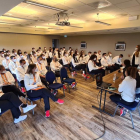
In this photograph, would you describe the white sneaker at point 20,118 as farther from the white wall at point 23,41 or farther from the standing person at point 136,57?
the white wall at point 23,41

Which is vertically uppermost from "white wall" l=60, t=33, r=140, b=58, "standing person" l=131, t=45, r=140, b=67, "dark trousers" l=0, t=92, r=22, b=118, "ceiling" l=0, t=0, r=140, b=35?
"ceiling" l=0, t=0, r=140, b=35

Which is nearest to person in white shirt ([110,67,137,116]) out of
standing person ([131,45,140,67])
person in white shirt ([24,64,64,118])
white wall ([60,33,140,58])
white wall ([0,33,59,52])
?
person in white shirt ([24,64,64,118])

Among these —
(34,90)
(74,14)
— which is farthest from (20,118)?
(74,14)

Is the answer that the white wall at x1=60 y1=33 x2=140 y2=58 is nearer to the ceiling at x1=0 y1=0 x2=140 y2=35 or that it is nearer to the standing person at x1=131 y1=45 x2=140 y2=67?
the ceiling at x1=0 y1=0 x2=140 y2=35

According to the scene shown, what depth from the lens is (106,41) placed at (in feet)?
32.7

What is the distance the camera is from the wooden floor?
226cm

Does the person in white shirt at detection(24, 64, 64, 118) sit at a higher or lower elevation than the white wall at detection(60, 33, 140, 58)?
lower

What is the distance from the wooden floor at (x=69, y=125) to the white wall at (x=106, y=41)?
726 centimetres

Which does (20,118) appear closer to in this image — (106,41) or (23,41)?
(106,41)

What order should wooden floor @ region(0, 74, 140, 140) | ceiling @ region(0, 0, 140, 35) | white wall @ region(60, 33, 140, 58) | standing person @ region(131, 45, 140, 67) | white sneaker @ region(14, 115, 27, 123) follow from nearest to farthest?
wooden floor @ region(0, 74, 140, 140) → white sneaker @ region(14, 115, 27, 123) → ceiling @ region(0, 0, 140, 35) → standing person @ region(131, 45, 140, 67) → white wall @ region(60, 33, 140, 58)

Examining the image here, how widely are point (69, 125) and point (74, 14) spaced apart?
4.97 m

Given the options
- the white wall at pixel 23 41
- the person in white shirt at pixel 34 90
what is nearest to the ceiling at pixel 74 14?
the white wall at pixel 23 41

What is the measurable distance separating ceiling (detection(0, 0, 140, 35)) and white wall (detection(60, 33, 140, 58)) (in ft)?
3.53

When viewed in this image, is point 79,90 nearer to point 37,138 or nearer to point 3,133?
point 37,138
